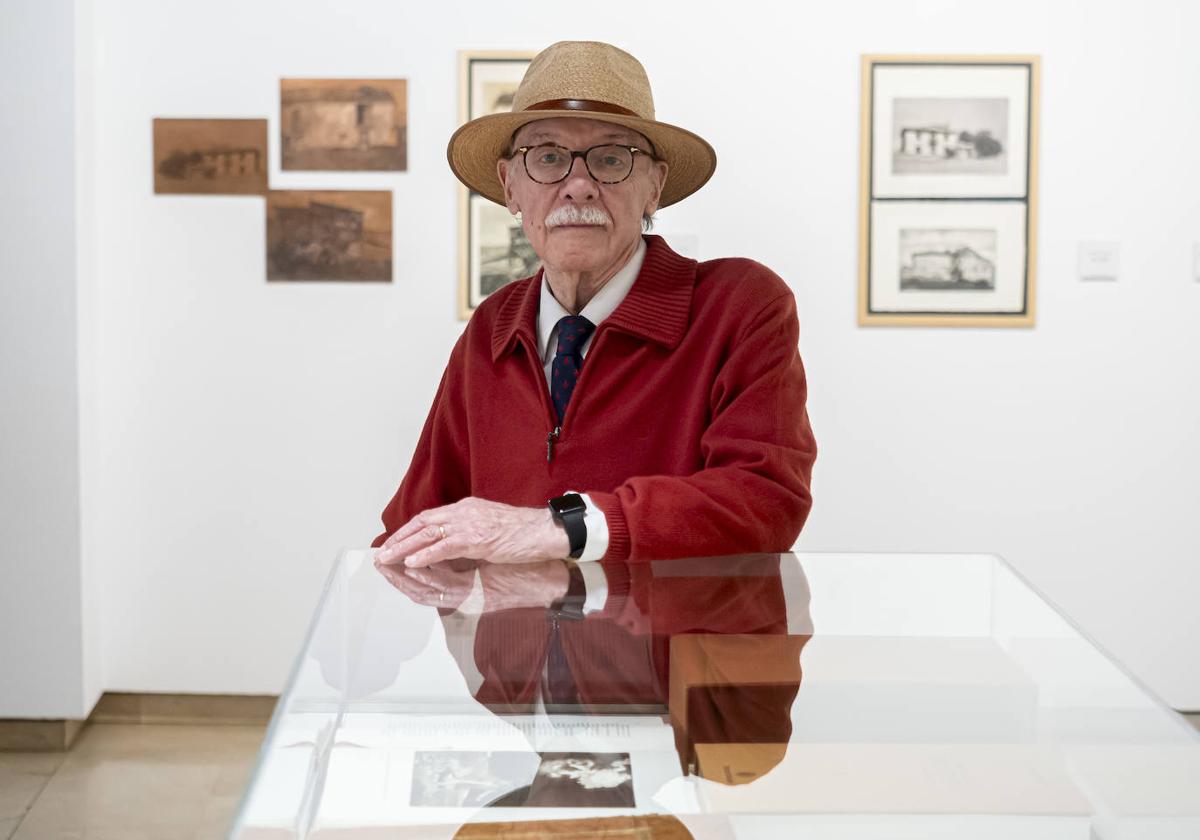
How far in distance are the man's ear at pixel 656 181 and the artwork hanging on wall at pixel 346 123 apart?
70.9 inches

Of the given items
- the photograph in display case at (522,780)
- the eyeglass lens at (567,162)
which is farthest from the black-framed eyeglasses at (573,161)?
the photograph in display case at (522,780)

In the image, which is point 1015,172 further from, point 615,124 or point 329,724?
point 329,724

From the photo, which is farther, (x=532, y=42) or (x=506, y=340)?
(x=532, y=42)

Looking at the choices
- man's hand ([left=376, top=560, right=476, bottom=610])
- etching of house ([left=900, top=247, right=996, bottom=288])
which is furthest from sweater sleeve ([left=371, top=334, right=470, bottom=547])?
etching of house ([left=900, top=247, right=996, bottom=288])

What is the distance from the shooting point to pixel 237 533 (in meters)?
3.88

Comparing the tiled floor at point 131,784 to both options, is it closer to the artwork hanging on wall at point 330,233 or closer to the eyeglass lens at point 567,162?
the artwork hanging on wall at point 330,233

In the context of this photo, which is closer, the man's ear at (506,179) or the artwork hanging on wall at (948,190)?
the man's ear at (506,179)

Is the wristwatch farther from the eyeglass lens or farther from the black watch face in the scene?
the eyeglass lens

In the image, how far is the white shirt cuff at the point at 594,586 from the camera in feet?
3.77

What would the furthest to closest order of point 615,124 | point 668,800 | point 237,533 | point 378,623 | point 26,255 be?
point 237,533 < point 26,255 < point 615,124 < point 378,623 < point 668,800

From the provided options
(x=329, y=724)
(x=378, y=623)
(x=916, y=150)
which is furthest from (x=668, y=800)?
(x=916, y=150)

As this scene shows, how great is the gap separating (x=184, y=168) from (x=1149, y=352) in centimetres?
300

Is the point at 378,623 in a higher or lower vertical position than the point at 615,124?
lower

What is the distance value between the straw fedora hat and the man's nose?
8 centimetres
